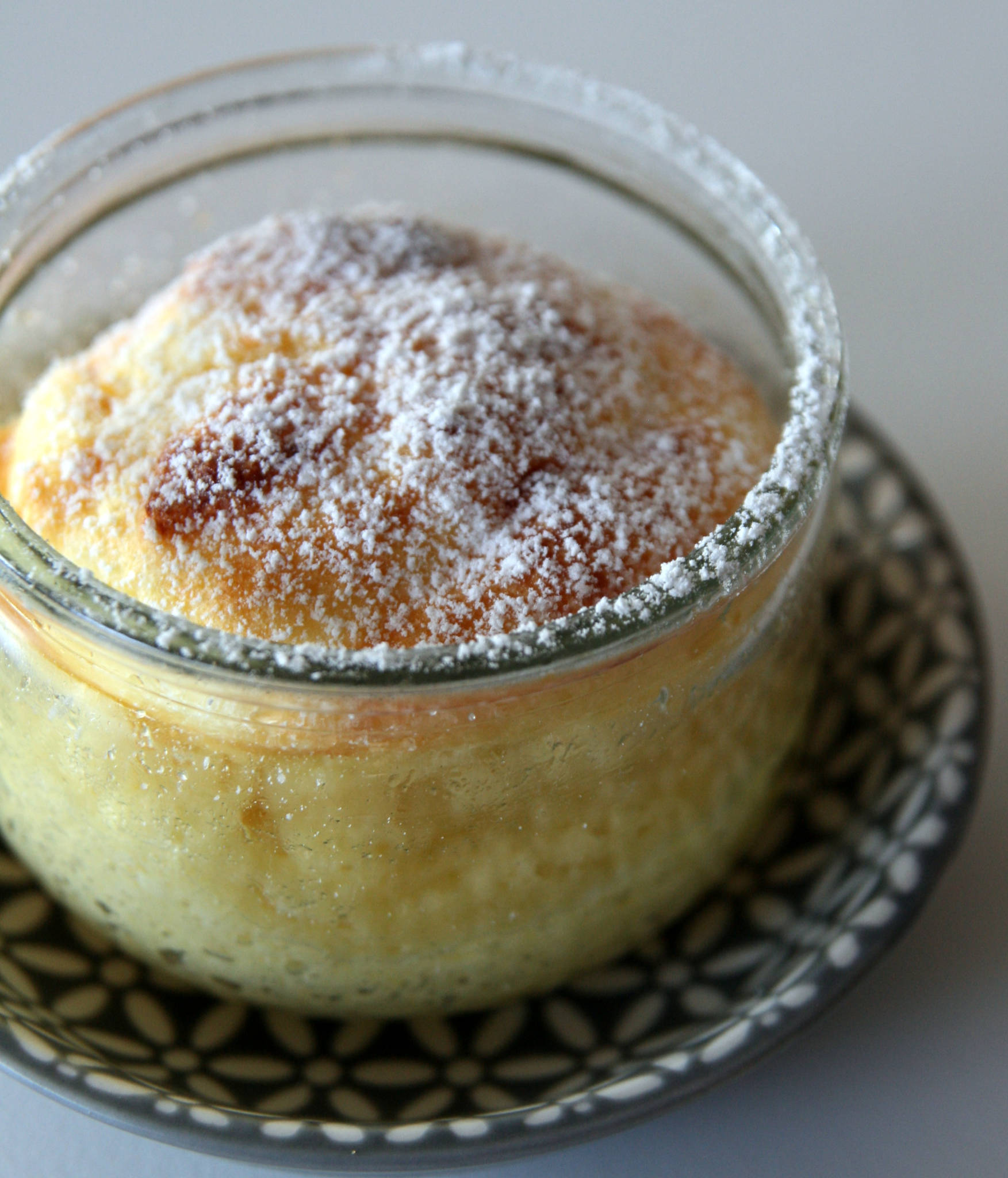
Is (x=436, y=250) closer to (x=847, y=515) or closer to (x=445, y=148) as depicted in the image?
(x=445, y=148)

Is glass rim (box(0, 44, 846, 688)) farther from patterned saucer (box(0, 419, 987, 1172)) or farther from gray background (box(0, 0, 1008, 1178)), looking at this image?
gray background (box(0, 0, 1008, 1178))

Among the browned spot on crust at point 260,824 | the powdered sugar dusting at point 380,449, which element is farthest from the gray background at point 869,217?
the powdered sugar dusting at point 380,449

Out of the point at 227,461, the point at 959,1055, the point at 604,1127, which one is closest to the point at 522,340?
the point at 227,461

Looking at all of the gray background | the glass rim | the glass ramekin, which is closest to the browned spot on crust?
the glass ramekin

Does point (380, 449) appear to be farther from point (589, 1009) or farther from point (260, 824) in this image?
point (589, 1009)

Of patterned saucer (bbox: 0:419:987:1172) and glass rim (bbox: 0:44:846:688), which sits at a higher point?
glass rim (bbox: 0:44:846:688)

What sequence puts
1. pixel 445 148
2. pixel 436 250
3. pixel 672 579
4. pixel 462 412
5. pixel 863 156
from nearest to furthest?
pixel 672 579 → pixel 462 412 → pixel 436 250 → pixel 445 148 → pixel 863 156
